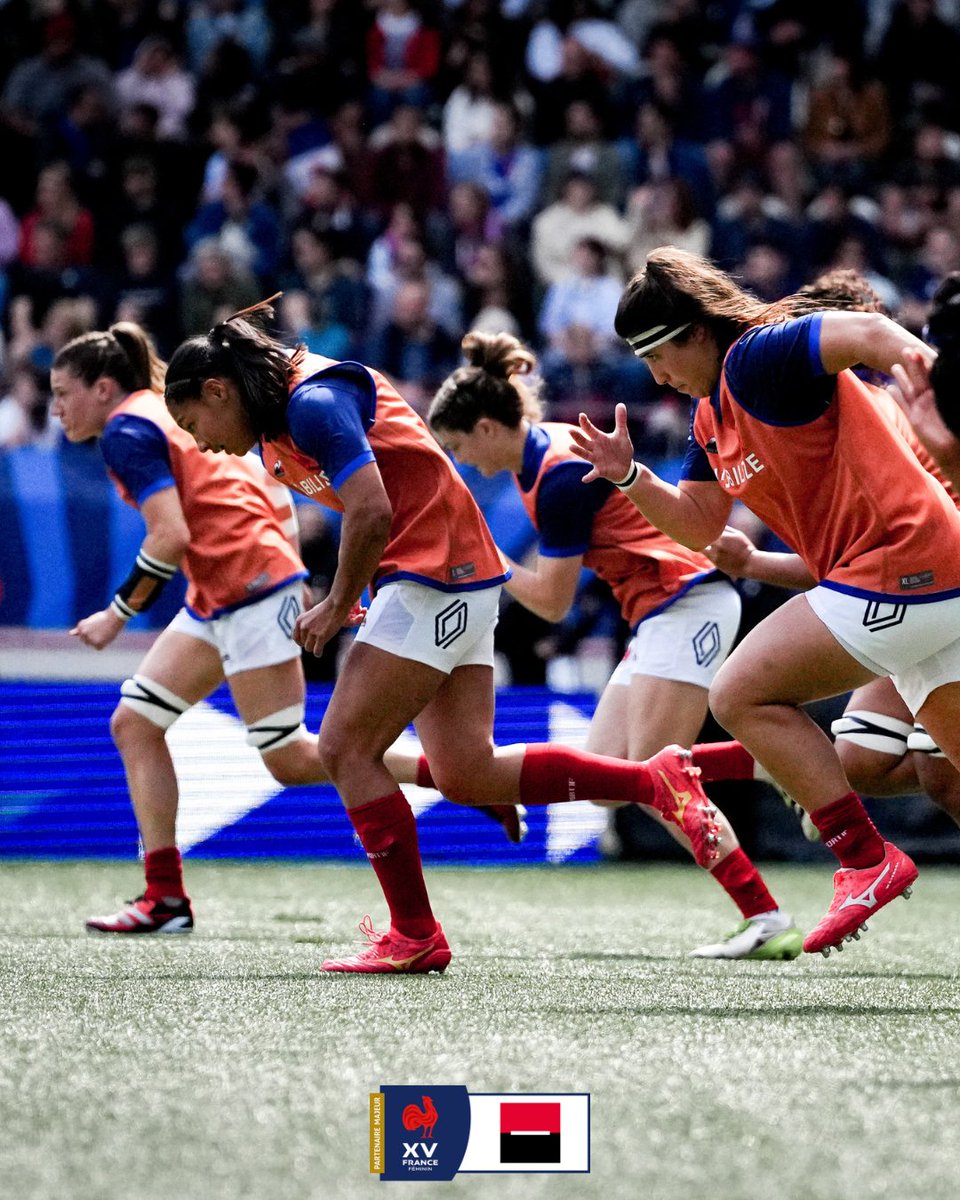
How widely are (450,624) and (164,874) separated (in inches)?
72.6

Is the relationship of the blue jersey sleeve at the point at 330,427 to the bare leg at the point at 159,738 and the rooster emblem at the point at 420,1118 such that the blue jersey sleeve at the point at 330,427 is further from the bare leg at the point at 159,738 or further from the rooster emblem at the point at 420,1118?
the rooster emblem at the point at 420,1118

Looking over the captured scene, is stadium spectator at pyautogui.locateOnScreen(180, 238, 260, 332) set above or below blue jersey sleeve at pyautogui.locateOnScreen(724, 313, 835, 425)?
below

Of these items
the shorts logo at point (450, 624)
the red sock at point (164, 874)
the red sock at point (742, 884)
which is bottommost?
the red sock at point (164, 874)

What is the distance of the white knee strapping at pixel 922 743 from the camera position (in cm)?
596

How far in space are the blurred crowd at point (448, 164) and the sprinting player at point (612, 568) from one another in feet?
17.5

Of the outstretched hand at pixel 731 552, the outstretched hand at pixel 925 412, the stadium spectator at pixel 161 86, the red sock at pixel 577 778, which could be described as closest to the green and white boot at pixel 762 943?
the red sock at pixel 577 778

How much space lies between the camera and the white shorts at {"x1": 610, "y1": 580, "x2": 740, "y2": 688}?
6188mm

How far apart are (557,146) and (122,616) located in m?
8.73

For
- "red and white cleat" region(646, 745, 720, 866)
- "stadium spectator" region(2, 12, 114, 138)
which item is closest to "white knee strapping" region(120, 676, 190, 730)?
"red and white cleat" region(646, 745, 720, 866)

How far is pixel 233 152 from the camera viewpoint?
1495 cm

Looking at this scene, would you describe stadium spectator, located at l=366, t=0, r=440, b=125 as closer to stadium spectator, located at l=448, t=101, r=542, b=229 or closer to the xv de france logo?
stadium spectator, located at l=448, t=101, r=542, b=229

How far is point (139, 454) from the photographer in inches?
253

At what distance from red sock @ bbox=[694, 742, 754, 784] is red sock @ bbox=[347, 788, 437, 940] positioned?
122 centimetres

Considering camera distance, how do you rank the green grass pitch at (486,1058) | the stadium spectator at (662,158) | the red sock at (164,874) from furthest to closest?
the stadium spectator at (662,158)
the red sock at (164,874)
the green grass pitch at (486,1058)
